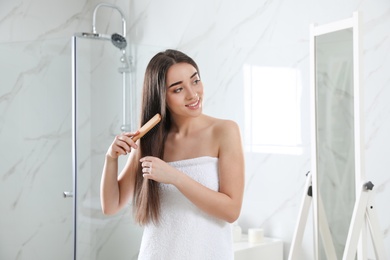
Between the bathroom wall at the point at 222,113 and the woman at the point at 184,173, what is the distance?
3.94 ft

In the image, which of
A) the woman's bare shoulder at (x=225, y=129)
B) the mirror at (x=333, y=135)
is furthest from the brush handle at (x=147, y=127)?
the mirror at (x=333, y=135)

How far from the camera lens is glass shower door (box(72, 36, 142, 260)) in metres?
2.69

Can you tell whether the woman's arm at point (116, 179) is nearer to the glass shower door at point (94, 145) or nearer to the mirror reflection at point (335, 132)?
the mirror reflection at point (335, 132)

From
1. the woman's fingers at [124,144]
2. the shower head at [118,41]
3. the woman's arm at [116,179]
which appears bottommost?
the woman's arm at [116,179]

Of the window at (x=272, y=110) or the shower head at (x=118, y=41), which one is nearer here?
the window at (x=272, y=110)

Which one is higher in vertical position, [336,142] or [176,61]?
[176,61]

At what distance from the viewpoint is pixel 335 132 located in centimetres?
192

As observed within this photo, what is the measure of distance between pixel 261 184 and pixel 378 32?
2.92 ft

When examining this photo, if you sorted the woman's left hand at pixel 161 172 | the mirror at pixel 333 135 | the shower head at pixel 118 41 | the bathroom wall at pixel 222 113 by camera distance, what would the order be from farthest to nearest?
the shower head at pixel 118 41, the bathroom wall at pixel 222 113, the mirror at pixel 333 135, the woman's left hand at pixel 161 172

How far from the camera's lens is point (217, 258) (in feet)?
4.34

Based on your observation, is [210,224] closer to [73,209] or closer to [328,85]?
[328,85]

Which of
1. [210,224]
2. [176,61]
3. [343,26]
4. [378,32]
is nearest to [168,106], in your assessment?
[176,61]

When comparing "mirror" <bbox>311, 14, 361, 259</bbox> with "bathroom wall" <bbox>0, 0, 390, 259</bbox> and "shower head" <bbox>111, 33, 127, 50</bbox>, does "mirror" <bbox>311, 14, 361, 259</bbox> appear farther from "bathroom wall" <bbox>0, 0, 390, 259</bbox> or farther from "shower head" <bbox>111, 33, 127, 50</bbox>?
"shower head" <bbox>111, 33, 127, 50</bbox>

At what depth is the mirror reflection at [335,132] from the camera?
186 cm
